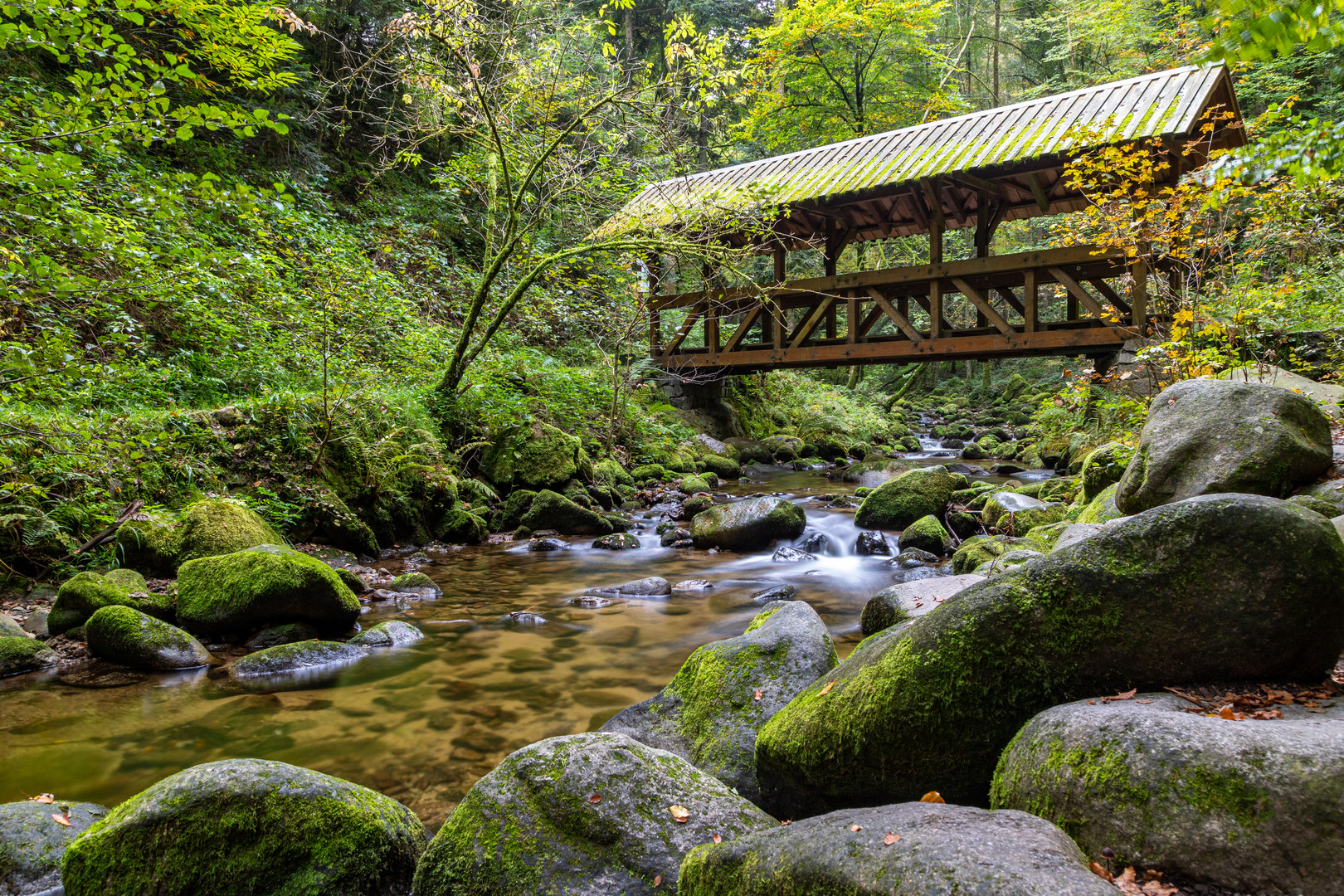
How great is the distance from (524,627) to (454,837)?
3.55m

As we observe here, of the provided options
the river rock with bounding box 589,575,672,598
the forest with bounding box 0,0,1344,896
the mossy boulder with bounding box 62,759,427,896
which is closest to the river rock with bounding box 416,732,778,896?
the forest with bounding box 0,0,1344,896

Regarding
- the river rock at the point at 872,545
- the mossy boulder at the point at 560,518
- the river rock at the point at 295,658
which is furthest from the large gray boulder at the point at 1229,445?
the mossy boulder at the point at 560,518

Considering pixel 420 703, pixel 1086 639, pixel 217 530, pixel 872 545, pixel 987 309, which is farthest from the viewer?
pixel 987 309

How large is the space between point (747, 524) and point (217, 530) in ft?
18.3

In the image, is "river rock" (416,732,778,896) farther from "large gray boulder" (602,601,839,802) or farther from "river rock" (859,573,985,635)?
"river rock" (859,573,985,635)

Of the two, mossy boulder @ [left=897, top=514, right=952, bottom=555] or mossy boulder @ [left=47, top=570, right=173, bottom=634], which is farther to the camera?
mossy boulder @ [left=897, top=514, right=952, bottom=555]

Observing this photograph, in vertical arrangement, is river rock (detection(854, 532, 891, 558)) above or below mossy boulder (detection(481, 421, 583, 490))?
below

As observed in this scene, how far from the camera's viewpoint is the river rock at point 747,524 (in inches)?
339

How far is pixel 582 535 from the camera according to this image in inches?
371

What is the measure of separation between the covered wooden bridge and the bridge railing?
1.2 inches

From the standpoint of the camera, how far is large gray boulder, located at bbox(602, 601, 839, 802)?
3.01 metres

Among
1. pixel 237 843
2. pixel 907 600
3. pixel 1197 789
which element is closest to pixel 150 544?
pixel 237 843

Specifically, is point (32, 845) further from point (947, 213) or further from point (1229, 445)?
point (947, 213)

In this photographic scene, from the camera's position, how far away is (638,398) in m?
14.8
